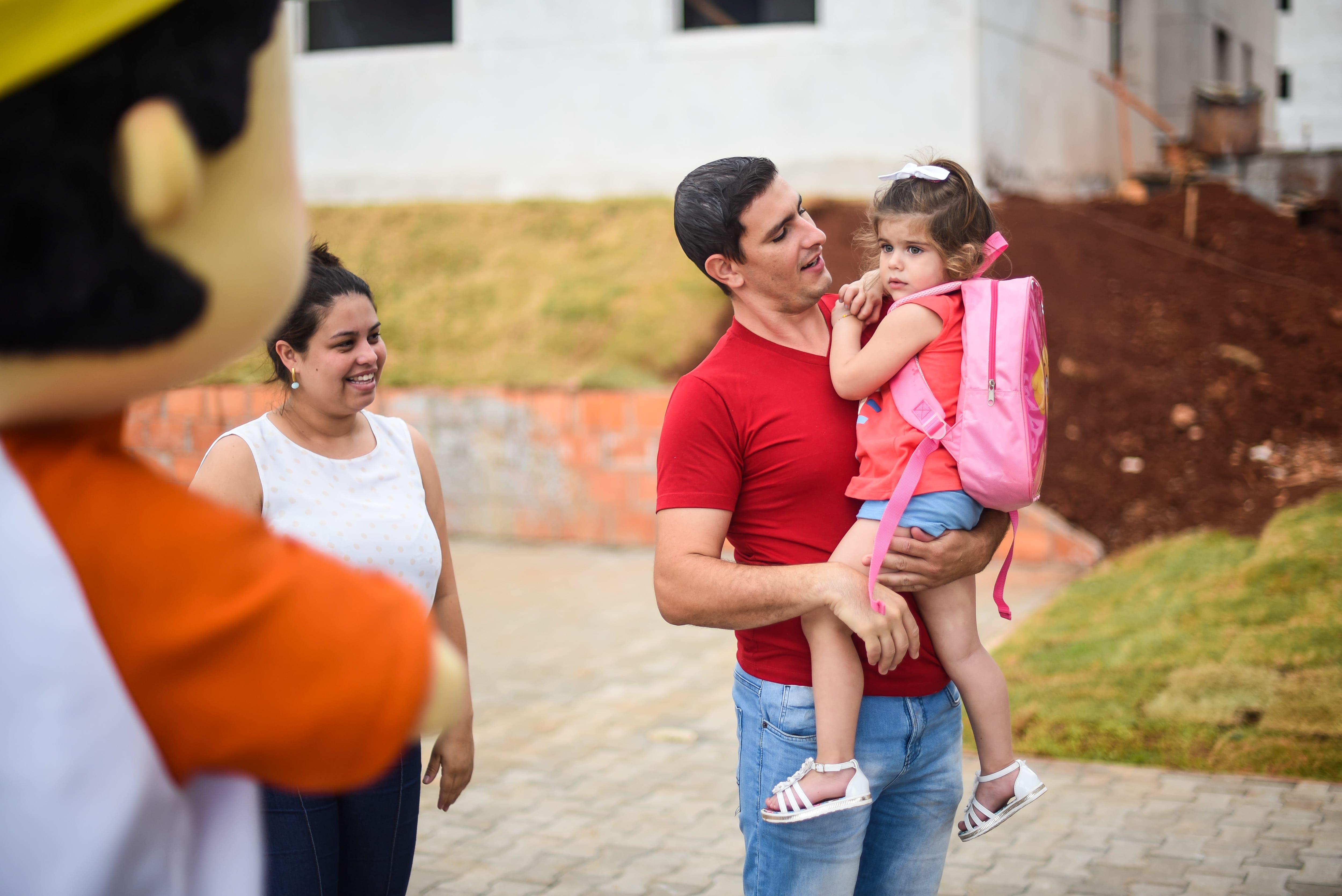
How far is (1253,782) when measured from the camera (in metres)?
5.18

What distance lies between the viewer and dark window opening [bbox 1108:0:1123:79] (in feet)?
55.1

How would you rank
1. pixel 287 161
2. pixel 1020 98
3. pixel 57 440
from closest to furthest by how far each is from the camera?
pixel 57 440 < pixel 287 161 < pixel 1020 98

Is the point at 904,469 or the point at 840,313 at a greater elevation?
the point at 840,313

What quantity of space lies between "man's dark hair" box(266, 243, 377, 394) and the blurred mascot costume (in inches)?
58.6

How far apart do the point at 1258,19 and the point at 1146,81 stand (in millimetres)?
7615

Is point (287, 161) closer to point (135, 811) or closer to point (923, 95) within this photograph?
point (135, 811)

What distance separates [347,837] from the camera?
9.16ft

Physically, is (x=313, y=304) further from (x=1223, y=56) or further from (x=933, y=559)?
(x=1223, y=56)

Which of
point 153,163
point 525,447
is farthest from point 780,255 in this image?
point 525,447

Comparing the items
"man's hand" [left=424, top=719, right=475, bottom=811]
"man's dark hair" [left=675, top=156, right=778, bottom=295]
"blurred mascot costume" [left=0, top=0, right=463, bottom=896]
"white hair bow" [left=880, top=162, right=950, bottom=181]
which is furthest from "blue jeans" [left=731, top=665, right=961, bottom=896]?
"blurred mascot costume" [left=0, top=0, right=463, bottom=896]

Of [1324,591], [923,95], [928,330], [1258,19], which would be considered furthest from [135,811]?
[1258,19]

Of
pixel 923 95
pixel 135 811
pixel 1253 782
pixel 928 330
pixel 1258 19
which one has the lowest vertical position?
pixel 1253 782

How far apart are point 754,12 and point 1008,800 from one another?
1590 centimetres

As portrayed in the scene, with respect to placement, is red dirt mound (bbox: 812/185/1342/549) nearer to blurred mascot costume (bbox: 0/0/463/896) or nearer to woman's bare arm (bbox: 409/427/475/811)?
woman's bare arm (bbox: 409/427/475/811)
